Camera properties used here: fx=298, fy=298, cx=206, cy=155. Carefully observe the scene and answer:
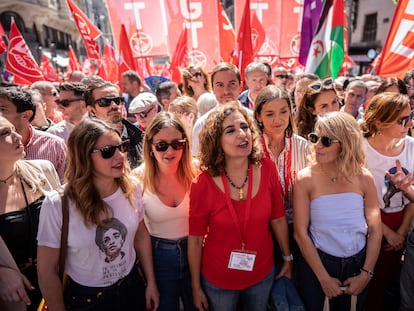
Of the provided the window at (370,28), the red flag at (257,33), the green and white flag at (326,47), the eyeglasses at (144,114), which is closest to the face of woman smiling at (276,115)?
the eyeglasses at (144,114)

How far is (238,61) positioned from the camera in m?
5.23

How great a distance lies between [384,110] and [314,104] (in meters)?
0.77

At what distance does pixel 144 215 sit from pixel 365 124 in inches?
76.1

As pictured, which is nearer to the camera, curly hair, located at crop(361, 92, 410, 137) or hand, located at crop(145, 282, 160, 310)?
hand, located at crop(145, 282, 160, 310)

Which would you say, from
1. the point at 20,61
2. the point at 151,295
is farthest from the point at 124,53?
the point at 151,295

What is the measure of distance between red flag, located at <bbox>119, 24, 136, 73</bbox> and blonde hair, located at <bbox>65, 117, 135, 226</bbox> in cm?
507

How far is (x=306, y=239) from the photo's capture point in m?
1.98

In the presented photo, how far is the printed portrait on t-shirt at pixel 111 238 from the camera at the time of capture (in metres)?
1.72

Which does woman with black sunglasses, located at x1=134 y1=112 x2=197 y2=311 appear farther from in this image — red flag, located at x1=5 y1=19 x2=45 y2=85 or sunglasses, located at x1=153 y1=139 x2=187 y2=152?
red flag, located at x1=5 y1=19 x2=45 y2=85

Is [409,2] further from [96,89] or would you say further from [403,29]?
[96,89]

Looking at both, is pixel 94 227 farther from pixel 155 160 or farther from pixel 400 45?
Result: pixel 400 45

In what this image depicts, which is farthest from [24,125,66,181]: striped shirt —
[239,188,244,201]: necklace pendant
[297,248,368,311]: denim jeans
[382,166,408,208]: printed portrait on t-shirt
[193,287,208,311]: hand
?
[382,166,408,208]: printed portrait on t-shirt

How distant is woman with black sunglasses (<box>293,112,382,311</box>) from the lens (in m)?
1.93

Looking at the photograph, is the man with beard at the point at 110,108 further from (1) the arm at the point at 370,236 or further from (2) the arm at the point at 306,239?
(1) the arm at the point at 370,236
